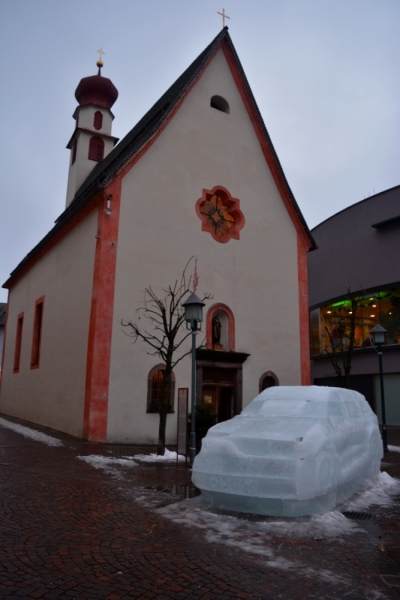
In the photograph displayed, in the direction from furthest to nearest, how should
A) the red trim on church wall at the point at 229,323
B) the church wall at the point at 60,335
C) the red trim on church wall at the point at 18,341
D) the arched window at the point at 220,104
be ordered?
1. the red trim on church wall at the point at 18,341
2. the arched window at the point at 220,104
3. the red trim on church wall at the point at 229,323
4. the church wall at the point at 60,335

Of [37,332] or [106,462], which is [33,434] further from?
[37,332]

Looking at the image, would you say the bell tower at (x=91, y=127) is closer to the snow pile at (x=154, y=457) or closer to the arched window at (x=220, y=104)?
the arched window at (x=220, y=104)

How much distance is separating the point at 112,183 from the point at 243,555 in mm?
13334

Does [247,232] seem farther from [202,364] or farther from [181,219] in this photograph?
[202,364]

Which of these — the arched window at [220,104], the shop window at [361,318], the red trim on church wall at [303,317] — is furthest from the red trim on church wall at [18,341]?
the shop window at [361,318]

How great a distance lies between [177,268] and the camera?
1748cm

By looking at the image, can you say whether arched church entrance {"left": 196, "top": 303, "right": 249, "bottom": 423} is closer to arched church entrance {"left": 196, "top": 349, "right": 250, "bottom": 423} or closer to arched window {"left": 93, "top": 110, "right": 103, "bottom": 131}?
arched church entrance {"left": 196, "top": 349, "right": 250, "bottom": 423}

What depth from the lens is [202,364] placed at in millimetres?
17438

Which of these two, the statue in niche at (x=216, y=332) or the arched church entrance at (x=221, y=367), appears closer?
the arched church entrance at (x=221, y=367)

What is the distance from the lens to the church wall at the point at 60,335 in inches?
645

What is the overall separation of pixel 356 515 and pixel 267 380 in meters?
12.3

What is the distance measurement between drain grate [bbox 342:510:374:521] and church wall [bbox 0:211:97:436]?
395 inches

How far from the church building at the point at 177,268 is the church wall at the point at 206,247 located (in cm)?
5

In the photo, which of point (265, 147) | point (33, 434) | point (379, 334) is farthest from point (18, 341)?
point (379, 334)
